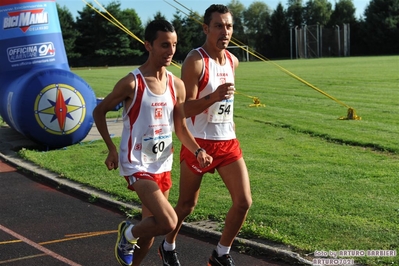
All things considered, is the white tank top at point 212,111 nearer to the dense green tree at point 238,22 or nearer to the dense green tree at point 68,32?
the dense green tree at point 68,32

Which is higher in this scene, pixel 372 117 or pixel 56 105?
pixel 56 105

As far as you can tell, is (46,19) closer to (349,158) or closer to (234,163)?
(349,158)

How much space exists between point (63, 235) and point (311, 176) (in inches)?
152

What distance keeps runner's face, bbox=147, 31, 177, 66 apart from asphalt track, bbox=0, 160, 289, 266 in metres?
2.11

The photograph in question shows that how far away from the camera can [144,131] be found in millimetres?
5066

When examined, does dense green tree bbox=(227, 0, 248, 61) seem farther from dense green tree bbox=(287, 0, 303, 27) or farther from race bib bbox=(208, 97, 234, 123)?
race bib bbox=(208, 97, 234, 123)

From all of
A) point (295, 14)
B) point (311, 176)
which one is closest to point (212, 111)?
point (311, 176)

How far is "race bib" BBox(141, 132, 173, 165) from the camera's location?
5.09 m

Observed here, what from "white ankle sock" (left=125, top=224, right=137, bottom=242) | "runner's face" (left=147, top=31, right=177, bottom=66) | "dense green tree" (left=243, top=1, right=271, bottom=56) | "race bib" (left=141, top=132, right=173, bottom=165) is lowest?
"white ankle sock" (left=125, top=224, right=137, bottom=242)

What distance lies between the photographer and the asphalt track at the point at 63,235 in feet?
20.3

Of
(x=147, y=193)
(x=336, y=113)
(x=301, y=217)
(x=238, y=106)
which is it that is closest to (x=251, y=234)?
(x=301, y=217)

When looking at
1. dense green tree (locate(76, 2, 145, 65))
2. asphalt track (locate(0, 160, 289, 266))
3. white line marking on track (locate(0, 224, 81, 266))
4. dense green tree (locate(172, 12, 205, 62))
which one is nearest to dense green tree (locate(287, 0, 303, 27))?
dense green tree (locate(172, 12, 205, 62))

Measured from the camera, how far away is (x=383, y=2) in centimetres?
8131

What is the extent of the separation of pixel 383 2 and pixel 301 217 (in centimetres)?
8001
